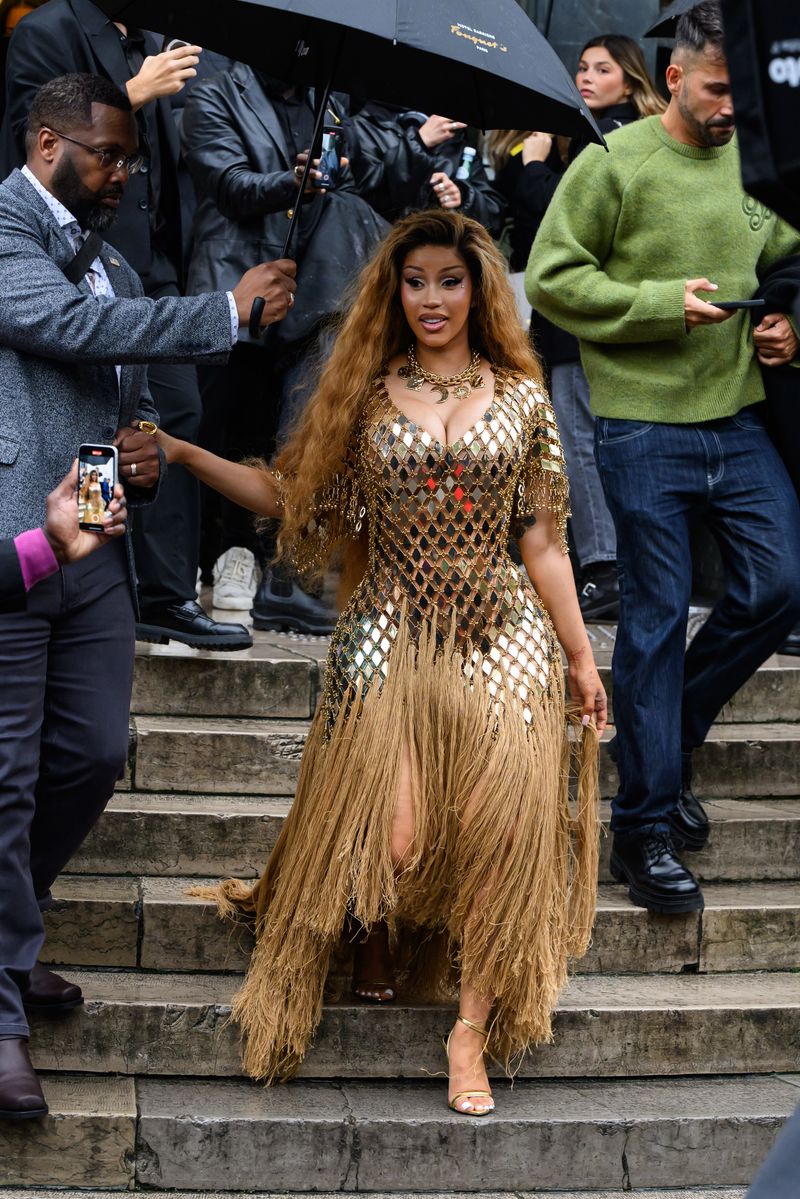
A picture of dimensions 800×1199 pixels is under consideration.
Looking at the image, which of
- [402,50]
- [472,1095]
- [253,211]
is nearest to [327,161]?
[402,50]

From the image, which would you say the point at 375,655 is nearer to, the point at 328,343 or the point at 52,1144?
the point at 52,1144

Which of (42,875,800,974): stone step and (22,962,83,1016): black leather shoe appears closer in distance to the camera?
(22,962,83,1016): black leather shoe

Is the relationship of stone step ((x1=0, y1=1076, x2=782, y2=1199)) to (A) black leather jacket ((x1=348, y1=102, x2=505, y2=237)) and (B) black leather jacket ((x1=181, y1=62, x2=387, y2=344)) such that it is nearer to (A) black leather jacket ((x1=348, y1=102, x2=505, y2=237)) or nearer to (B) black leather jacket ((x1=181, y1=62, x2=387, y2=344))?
(B) black leather jacket ((x1=181, y1=62, x2=387, y2=344))

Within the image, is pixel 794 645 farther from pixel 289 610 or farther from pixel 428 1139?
pixel 428 1139

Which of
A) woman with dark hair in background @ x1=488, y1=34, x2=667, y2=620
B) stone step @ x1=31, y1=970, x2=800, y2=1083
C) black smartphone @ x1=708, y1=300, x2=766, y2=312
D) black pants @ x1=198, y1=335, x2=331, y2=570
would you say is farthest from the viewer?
woman with dark hair in background @ x1=488, y1=34, x2=667, y2=620

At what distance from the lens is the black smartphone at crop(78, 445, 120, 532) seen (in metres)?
3.62

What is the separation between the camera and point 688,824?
5086mm

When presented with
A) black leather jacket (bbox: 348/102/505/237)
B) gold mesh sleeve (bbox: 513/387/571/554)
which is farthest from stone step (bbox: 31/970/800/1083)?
black leather jacket (bbox: 348/102/505/237)

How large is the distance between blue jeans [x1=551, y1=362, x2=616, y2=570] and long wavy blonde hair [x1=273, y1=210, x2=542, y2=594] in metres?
2.44

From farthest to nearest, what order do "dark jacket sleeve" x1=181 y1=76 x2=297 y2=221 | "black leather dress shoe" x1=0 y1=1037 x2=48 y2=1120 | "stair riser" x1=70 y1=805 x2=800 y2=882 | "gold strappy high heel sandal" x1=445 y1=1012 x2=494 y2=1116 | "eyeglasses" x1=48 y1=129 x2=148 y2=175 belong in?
"dark jacket sleeve" x1=181 y1=76 x2=297 y2=221
"stair riser" x1=70 y1=805 x2=800 y2=882
"gold strappy high heel sandal" x1=445 y1=1012 x2=494 y2=1116
"eyeglasses" x1=48 y1=129 x2=148 y2=175
"black leather dress shoe" x1=0 y1=1037 x2=48 y2=1120

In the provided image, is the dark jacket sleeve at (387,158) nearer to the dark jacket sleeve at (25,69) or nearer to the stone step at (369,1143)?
the dark jacket sleeve at (25,69)

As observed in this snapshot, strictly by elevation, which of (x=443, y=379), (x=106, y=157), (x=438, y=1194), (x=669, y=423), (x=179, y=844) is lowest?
(x=438, y=1194)

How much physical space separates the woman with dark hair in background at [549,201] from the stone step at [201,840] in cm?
188

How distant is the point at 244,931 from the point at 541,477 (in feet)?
4.78
